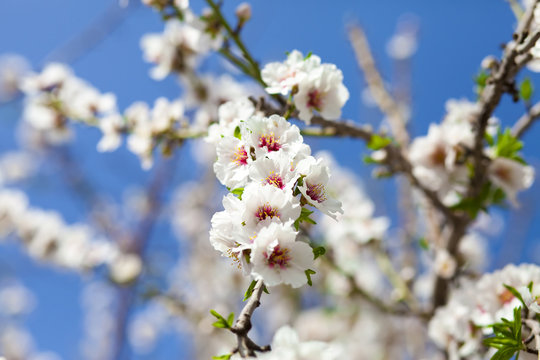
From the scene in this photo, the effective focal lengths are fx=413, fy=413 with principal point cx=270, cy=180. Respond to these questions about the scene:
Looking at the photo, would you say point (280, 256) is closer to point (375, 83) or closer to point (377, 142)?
point (377, 142)

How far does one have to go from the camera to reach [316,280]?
334cm

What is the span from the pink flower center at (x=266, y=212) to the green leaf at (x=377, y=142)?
0.75 m

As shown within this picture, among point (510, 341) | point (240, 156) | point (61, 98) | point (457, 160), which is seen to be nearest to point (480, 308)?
point (510, 341)

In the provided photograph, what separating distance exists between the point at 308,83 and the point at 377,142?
1.47 feet

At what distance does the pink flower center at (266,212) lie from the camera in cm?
76

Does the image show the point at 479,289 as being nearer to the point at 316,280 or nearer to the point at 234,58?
the point at 234,58

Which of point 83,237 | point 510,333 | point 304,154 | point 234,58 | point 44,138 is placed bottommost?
point 510,333

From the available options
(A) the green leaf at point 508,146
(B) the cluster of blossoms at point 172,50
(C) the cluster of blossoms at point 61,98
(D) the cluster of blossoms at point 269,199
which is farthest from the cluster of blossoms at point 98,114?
(A) the green leaf at point 508,146

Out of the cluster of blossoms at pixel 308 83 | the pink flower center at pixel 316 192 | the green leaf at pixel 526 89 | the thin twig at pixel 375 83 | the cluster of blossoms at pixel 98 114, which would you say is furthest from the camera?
the thin twig at pixel 375 83

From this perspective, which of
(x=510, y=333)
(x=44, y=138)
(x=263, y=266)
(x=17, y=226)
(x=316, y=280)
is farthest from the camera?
(x=44, y=138)

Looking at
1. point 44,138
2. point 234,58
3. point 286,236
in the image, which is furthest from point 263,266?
point 44,138

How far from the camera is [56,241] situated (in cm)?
290

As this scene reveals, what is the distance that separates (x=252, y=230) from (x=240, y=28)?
903 millimetres

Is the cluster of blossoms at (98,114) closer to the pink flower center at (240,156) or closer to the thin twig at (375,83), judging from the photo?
the pink flower center at (240,156)
